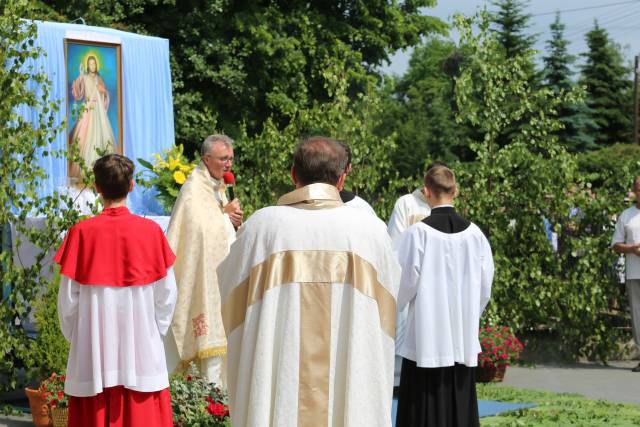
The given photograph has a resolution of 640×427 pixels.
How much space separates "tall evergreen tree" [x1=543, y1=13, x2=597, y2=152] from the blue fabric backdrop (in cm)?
3235

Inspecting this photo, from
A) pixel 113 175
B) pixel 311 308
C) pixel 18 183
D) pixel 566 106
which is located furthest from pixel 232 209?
pixel 566 106

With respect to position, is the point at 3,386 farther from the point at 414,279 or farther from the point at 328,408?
the point at 328,408

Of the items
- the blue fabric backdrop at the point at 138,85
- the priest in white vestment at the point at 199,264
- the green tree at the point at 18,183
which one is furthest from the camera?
the blue fabric backdrop at the point at 138,85

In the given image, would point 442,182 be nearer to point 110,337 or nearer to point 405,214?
point 110,337

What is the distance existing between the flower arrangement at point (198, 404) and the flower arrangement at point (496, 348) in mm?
4257

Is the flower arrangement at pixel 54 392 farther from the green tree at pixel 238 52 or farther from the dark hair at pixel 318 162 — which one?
the green tree at pixel 238 52

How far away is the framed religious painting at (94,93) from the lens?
45.2ft

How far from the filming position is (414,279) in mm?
7020

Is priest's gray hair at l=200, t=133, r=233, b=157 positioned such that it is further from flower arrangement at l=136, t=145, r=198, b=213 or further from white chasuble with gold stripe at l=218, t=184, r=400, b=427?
white chasuble with gold stripe at l=218, t=184, r=400, b=427

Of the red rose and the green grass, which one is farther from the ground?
the red rose

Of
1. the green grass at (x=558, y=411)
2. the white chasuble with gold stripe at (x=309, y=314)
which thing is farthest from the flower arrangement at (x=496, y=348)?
the white chasuble with gold stripe at (x=309, y=314)

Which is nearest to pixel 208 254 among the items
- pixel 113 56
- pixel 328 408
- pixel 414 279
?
pixel 414 279

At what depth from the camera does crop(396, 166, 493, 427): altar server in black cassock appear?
23.0 feet

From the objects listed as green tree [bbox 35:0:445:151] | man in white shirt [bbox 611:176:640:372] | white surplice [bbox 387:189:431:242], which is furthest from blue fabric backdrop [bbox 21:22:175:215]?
green tree [bbox 35:0:445:151]
